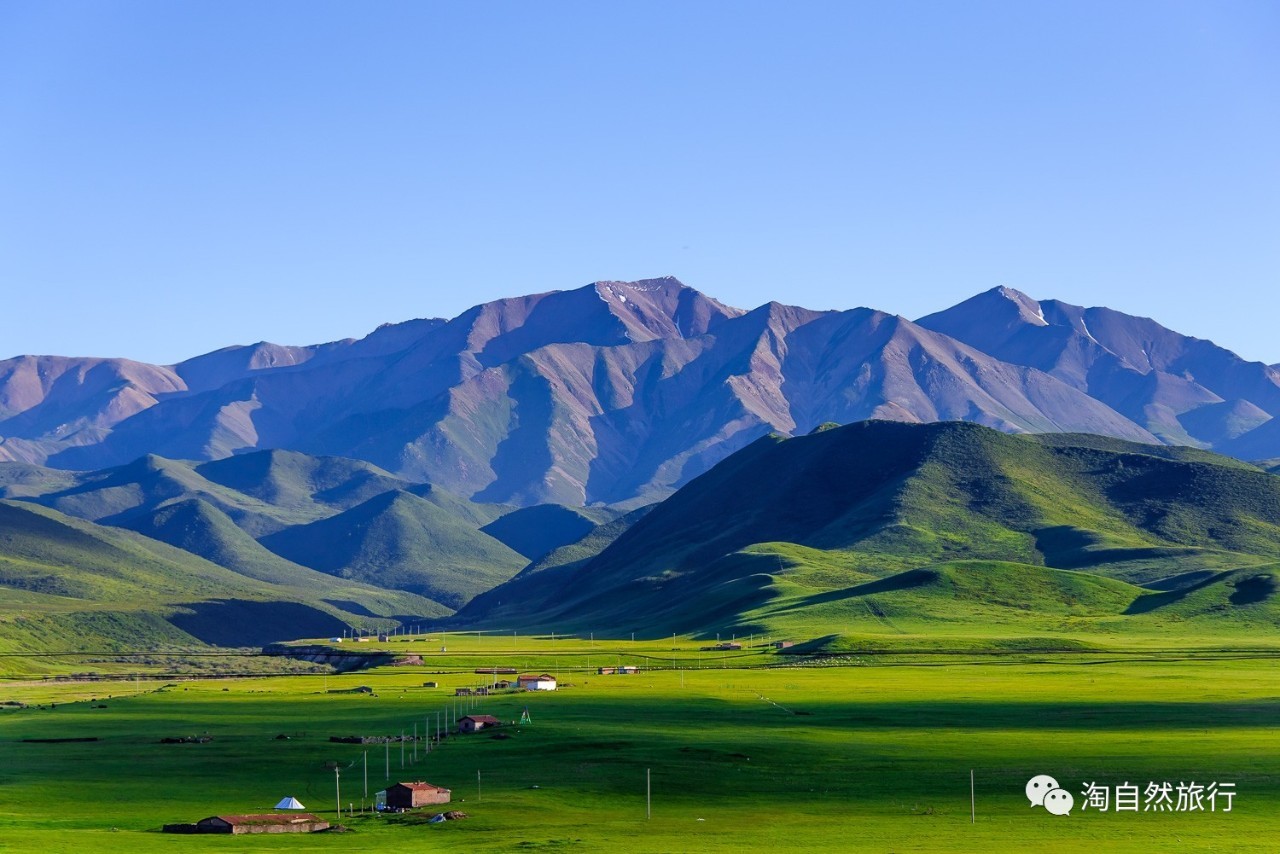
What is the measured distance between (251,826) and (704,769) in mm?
35274

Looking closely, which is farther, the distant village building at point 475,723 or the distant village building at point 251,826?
the distant village building at point 475,723

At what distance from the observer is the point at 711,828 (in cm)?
10875

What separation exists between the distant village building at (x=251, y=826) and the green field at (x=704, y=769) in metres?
2.29

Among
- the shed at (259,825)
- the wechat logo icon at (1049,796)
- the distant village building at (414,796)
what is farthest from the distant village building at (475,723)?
the wechat logo icon at (1049,796)

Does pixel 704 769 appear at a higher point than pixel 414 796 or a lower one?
higher

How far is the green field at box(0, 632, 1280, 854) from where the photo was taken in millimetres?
105062

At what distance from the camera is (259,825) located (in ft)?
360

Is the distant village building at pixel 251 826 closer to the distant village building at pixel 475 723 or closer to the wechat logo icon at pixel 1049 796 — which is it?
the wechat logo icon at pixel 1049 796

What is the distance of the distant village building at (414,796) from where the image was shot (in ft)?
388

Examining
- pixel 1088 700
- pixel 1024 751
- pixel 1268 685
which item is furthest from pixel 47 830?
pixel 1268 685

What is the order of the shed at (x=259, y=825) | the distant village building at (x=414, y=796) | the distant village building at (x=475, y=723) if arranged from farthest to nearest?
the distant village building at (x=475, y=723) < the distant village building at (x=414, y=796) < the shed at (x=259, y=825)

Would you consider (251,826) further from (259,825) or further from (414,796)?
(414,796)

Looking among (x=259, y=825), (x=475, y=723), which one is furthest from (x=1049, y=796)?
(x=475, y=723)

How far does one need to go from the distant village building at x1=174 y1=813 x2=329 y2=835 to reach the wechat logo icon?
1724 inches
